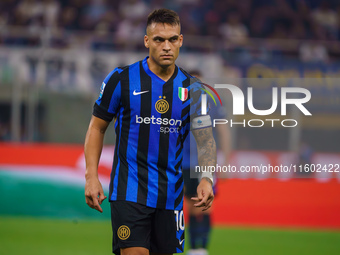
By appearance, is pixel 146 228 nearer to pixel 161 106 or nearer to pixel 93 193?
pixel 93 193

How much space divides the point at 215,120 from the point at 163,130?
2.18 metres

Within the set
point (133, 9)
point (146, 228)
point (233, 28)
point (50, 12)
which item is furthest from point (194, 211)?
point (50, 12)

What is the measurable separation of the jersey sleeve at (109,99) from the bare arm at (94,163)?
0.04m

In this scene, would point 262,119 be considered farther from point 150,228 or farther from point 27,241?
point 150,228

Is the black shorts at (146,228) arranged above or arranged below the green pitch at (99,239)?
above

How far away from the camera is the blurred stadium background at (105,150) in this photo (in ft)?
24.3

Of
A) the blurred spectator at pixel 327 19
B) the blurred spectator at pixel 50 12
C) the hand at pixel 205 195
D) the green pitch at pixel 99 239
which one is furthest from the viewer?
the blurred spectator at pixel 327 19

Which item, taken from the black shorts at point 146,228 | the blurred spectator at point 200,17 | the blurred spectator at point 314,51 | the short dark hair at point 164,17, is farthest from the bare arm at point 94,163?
the blurred spectator at point 200,17

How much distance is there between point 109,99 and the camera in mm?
3023

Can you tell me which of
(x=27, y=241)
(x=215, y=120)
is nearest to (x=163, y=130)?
(x=215, y=120)

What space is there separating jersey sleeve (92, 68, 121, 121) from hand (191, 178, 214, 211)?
639 millimetres

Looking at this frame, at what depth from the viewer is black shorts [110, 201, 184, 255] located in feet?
9.61

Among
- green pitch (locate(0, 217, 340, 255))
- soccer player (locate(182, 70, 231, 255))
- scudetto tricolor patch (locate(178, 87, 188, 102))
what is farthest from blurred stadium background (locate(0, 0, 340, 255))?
scudetto tricolor patch (locate(178, 87, 188, 102))

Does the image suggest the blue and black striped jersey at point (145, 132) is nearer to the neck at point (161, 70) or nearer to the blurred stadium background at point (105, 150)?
the neck at point (161, 70)
